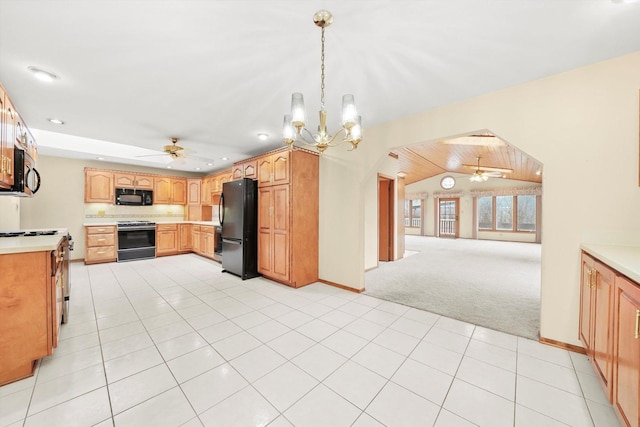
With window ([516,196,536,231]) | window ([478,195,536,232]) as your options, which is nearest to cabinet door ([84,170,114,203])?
window ([478,195,536,232])

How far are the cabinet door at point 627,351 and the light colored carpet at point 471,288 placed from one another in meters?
1.20

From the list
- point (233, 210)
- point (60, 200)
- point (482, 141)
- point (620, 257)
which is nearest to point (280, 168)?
point (233, 210)

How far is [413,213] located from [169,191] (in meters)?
11.1

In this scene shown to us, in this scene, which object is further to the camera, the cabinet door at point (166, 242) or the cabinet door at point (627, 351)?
the cabinet door at point (166, 242)

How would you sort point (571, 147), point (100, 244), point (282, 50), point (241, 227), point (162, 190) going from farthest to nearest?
point (162, 190), point (100, 244), point (241, 227), point (571, 147), point (282, 50)

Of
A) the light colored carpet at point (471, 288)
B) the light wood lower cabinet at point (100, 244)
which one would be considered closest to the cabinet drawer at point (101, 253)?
the light wood lower cabinet at point (100, 244)

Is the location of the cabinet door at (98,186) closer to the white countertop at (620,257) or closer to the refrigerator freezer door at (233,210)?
the refrigerator freezer door at (233,210)

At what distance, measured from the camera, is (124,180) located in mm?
5887

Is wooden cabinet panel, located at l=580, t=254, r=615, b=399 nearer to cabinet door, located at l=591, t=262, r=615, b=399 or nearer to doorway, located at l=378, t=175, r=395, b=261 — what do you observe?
cabinet door, located at l=591, t=262, r=615, b=399

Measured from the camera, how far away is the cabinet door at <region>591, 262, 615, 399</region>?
145 cm

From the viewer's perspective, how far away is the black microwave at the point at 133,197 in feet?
19.2

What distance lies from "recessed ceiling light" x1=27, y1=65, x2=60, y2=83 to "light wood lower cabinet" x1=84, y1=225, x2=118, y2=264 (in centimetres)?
406

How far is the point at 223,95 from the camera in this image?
265 centimetres

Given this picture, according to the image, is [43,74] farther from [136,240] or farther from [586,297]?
[586,297]
